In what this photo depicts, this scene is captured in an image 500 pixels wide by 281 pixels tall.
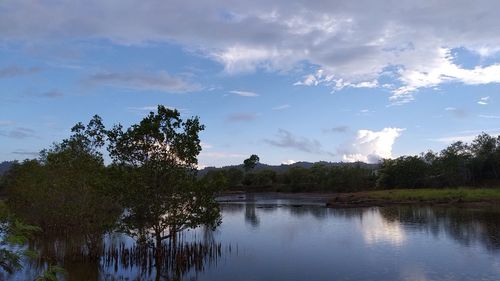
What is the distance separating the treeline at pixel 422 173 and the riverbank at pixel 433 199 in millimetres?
19147

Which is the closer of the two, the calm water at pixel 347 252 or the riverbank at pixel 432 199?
the calm water at pixel 347 252

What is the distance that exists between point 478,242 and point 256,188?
373ft

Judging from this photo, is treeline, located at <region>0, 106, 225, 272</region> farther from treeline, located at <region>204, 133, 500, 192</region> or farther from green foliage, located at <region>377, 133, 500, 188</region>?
green foliage, located at <region>377, 133, 500, 188</region>

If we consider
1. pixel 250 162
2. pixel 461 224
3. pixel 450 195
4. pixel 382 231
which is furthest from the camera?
pixel 250 162

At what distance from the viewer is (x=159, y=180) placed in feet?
80.3

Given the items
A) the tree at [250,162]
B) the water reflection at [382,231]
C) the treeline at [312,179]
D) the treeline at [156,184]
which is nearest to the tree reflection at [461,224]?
the water reflection at [382,231]

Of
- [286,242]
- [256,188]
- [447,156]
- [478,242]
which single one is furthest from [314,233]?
[256,188]

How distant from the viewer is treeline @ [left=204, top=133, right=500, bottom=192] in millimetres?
96438

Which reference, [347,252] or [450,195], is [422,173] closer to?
[450,195]

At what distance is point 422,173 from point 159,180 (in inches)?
3614

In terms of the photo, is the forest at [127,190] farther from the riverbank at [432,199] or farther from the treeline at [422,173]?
the treeline at [422,173]

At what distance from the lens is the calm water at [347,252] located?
77.6 feet

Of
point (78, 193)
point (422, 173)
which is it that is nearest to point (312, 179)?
point (422, 173)

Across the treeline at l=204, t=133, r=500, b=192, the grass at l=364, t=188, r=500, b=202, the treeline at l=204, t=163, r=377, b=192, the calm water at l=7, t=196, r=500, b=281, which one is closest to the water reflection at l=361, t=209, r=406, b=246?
the calm water at l=7, t=196, r=500, b=281
